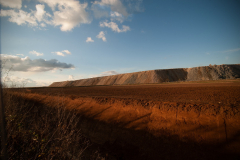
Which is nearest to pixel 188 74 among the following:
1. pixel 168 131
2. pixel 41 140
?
pixel 168 131

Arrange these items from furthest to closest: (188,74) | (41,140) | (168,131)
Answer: (188,74)
(168,131)
(41,140)

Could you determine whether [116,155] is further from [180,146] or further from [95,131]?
[180,146]

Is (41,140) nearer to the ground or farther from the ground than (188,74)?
nearer to the ground

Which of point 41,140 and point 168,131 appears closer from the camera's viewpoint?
point 41,140

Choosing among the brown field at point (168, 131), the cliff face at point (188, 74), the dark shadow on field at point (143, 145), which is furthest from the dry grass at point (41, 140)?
the cliff face at point (188, 74)

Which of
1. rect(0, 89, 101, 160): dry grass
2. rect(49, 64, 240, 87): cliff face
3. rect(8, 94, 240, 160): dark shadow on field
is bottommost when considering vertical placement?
rect(8, 94, 240, 160): dark shadow on field

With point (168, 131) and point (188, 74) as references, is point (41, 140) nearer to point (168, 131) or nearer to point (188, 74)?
point (168, 131)

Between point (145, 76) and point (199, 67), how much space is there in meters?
29.1

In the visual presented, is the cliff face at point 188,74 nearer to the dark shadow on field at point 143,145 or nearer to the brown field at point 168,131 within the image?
the brown field at point 168,131

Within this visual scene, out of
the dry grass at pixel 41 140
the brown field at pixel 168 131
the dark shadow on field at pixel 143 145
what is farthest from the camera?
the brown field at pixel 168 131

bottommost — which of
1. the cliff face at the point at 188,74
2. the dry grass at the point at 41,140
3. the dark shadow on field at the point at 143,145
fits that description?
the dark shadow on field at the point at 143,145

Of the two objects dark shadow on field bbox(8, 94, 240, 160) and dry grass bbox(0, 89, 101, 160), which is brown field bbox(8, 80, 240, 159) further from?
dry grass bbox(0, 89, 101, 160)

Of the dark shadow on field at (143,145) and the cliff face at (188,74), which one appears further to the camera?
the cliff face at (188,74)

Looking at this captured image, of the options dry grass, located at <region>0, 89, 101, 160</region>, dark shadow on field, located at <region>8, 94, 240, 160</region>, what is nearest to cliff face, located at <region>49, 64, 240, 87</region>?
dark shadow on field, located at <region>8, 94, 240, 160</region>
